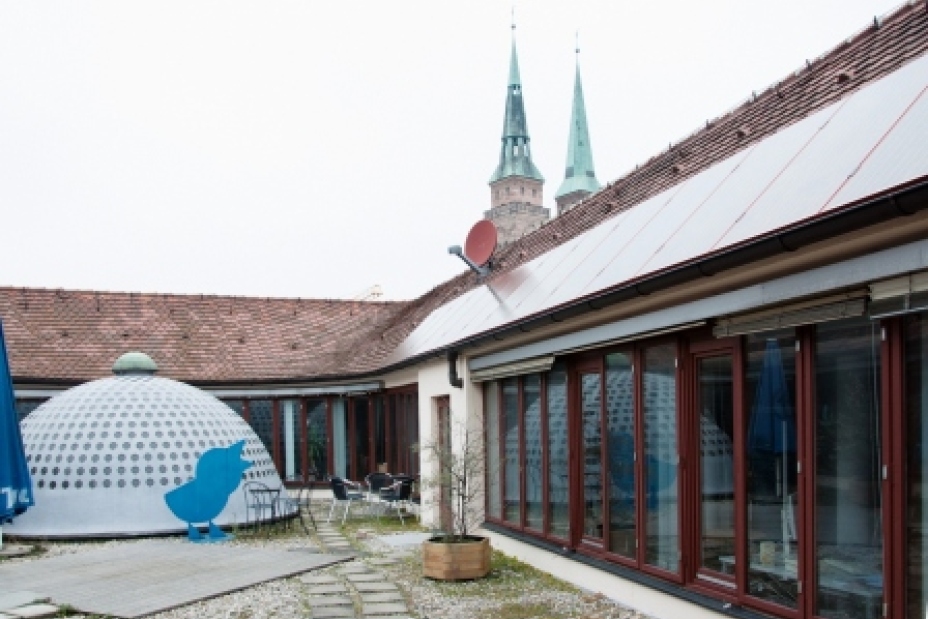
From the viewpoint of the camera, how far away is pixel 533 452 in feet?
34.5

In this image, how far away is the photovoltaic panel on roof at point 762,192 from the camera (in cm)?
546

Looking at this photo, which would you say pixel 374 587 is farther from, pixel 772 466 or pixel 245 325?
pixel 245 325

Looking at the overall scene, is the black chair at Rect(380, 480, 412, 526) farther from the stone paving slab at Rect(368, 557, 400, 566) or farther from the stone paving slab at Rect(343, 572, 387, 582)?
the stone paving slab at Rect(343, 572, 387, 582)

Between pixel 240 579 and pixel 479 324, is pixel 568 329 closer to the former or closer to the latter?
pixel 479 324

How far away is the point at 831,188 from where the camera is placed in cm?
566

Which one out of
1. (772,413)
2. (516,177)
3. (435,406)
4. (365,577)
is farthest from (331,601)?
(516,177)

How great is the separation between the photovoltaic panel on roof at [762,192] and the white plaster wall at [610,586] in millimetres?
2633

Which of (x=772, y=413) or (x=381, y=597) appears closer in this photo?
(x=772, y=413)

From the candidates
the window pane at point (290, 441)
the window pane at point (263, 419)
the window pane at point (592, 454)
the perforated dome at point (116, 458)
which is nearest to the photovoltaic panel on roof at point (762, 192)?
the window pane at point (592, 454)

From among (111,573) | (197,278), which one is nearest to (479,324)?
(111,573)

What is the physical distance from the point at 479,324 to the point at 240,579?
175 inches

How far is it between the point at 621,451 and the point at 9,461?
8.90 meters

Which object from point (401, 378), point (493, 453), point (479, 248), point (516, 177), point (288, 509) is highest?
point (516, 177)

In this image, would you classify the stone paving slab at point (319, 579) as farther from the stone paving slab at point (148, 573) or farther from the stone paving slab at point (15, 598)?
the stone paving slab at point (15, 598)
